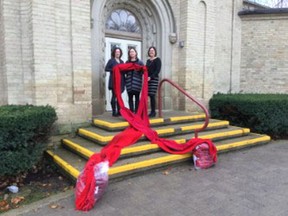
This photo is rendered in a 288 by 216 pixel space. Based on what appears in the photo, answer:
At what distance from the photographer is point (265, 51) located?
34.6 ft

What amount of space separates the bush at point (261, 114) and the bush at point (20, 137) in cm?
545

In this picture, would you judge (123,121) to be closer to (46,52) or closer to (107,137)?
(107,137)

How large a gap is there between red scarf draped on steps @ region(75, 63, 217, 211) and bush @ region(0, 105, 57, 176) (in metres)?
1.12

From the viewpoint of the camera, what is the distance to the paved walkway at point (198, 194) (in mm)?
3572

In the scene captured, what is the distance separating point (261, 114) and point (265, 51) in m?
4.14

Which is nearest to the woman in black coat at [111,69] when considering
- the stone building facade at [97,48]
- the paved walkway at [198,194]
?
the stone building facade at [97,48]

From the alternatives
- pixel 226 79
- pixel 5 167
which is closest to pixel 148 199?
pixel 5 167

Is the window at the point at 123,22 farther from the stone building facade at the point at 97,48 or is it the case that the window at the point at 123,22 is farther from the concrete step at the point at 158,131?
the concrete step at the point at 158,131

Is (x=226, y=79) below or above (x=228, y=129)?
above

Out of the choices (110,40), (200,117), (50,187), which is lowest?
(50,187)

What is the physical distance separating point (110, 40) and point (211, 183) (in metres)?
5.19

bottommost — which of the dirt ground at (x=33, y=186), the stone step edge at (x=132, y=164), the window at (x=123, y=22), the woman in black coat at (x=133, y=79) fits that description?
the dirt ground at (x=33, y=186)

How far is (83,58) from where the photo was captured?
6270 mm

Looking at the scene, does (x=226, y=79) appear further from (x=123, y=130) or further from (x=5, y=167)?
(x=5, y=167)
